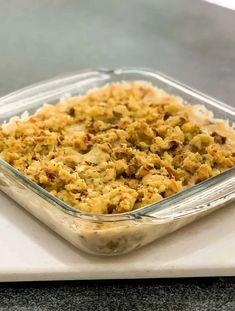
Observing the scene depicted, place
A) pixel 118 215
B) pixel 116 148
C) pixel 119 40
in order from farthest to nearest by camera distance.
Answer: pixel 119 40
pixel 116 148
pixel 118 215

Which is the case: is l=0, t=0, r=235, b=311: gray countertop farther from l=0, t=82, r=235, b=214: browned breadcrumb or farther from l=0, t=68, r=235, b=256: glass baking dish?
l=0, t=68, r=235, b=256: glass baking dish

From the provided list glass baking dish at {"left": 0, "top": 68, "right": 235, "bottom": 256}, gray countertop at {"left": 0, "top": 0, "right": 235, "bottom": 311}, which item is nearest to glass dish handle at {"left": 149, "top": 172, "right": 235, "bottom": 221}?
glass baking dish at {"left": 0, "top": 68, "right": 235, "bottom": 256}

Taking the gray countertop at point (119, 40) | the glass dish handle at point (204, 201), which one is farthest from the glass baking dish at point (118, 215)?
the gray countertop at point (119, 40)

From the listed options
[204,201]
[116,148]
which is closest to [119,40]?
[116,148]

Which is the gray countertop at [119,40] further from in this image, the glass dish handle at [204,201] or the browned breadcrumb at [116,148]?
the glass dish handle at [204,201]

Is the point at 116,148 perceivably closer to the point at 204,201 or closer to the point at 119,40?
the point at 204,201

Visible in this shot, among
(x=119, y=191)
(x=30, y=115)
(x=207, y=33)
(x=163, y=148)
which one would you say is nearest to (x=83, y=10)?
(x=207, y=33)
